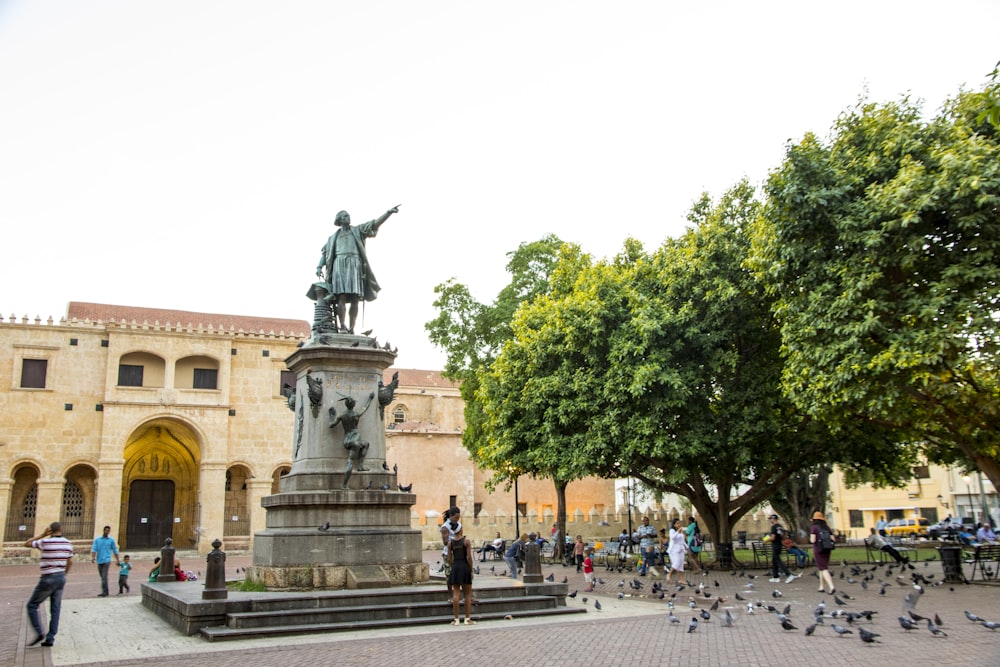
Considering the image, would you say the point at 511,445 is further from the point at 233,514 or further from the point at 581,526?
the point at 233,514

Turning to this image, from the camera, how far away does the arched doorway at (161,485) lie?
3931 cm

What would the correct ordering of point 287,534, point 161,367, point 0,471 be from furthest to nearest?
point 161,367 → point 0,471 → point 287,534

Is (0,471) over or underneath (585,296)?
underneath

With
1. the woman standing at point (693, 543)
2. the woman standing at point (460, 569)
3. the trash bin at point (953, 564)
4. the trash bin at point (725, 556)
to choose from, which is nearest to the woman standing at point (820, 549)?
the trash bin at point (953, 564)

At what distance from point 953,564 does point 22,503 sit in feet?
126

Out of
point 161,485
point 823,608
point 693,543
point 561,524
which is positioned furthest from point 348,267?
point 161,485

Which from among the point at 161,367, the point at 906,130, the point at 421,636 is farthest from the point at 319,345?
the point at 161,367

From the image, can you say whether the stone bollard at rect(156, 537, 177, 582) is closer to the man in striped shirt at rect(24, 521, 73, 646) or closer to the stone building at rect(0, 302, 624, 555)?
the man in striped shirt at rect(24, 521, 73, 646)

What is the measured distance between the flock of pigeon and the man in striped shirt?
8.20 metres

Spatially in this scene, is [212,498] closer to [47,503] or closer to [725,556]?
[47,503]

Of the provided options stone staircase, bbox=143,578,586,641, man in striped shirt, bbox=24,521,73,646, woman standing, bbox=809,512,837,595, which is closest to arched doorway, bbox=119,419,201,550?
stone staircase, bbox=143,578,586,641

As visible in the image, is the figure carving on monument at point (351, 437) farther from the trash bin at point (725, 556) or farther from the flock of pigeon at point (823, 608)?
the trash bin at point (725, 556)

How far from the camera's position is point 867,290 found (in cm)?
1647

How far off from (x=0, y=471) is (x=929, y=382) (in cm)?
3703
